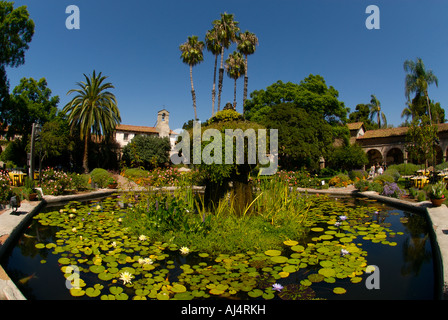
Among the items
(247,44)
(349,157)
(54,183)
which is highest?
(247,44)

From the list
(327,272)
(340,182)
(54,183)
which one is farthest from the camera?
(340,182)

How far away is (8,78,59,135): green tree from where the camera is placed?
2359 cm

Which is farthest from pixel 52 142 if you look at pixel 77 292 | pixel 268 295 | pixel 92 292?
pixel 268 295

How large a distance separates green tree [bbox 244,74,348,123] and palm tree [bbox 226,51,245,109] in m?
3.81

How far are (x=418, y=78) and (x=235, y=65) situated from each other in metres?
18.6

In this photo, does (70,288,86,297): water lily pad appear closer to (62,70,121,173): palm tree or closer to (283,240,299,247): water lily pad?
(283,240,299,247): water lily pad

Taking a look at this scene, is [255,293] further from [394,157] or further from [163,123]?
[394,157]

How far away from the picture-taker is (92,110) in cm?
2219

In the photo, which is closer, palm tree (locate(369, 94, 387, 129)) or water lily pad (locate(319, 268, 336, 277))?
water lily pad (locate(319, 268, 336, 277))

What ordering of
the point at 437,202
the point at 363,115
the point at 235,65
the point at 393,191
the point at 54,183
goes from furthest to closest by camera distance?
the point at 363,115
the point at 235,65
the point at 54,183
the point at 393,191
the point at 437,202

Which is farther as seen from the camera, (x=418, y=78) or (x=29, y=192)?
(x=418, y=78)

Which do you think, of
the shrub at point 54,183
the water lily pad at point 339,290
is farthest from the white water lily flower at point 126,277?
the shrub at point 54,183

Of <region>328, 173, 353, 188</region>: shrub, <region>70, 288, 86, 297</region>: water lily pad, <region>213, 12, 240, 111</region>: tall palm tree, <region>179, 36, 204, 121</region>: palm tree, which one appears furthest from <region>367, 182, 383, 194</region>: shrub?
<region>179, 36, 204, 121</region>: palm tree

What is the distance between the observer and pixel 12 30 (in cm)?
1938
